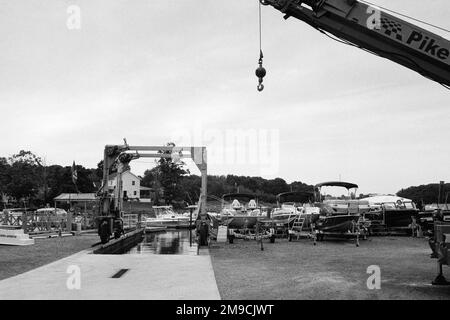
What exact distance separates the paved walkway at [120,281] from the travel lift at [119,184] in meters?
4.62

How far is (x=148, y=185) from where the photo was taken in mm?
114188

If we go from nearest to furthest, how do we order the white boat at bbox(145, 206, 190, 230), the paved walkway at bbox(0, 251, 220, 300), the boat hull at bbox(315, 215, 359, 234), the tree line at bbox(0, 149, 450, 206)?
the paved walkway at bbox(0, 251, 220, 300)
the boat hull at bbox(315, 215, 359, 234)
the white boat at bbox(145, 206, 190, 230)
the tree line at bbox(0, 149, 450, 206)

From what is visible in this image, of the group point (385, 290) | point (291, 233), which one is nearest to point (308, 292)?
point (385, 290)

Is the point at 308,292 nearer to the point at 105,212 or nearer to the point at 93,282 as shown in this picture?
the point at 93,282

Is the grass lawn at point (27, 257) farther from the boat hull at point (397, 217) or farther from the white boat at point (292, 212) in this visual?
the boat hull at point (397, 217)

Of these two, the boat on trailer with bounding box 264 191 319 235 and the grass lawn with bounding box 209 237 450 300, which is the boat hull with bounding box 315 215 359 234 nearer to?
the boat on trailer with bounding box 264 191 319 235

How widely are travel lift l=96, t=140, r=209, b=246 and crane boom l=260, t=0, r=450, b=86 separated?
1042 cm

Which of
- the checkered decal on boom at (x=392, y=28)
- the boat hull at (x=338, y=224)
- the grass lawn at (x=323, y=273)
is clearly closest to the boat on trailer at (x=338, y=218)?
the boat hull at (x=338, y=224)

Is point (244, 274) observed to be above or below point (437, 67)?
below

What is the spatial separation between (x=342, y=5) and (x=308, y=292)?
5.30 m

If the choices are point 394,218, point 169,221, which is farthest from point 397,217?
point 169,221

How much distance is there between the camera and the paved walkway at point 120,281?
7305mm

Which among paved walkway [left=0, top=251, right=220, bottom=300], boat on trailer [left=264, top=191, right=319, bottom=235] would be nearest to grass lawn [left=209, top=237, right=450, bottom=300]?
paved walkway [left=0, top=251, right=220, bottom=300]

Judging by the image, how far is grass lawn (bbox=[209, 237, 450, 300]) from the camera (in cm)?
755
